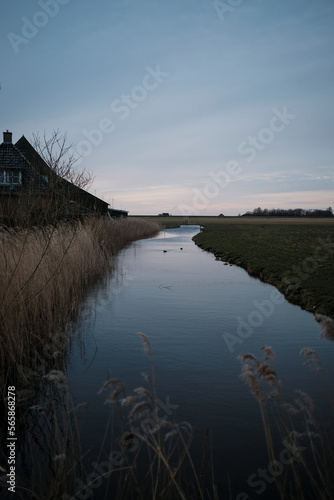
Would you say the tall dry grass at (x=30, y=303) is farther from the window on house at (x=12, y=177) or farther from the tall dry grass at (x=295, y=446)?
the tall dry grass at (x=295, y=446)

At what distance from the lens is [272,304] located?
35.5 ft

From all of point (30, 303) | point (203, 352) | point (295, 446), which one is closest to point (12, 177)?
point (30, 303)

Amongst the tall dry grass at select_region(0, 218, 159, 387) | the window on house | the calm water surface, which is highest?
the window on house

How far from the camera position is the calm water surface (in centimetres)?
439

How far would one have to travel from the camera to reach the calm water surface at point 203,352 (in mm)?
4395

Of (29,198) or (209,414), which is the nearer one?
(209,414)

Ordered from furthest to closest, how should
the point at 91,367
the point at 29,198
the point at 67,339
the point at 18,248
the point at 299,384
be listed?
the point at 29,198
the point at 18,248
the point at 67,339
the point at 91,367
the point at 299,384

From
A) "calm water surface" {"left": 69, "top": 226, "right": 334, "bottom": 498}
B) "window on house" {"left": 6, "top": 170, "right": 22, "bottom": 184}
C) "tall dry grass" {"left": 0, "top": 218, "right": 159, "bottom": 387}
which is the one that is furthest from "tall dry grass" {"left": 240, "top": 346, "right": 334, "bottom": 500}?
"window on house" {"left": 6, "top": 170, "right": 22, "bottom": 184}

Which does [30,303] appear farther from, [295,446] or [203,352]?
[295,446]

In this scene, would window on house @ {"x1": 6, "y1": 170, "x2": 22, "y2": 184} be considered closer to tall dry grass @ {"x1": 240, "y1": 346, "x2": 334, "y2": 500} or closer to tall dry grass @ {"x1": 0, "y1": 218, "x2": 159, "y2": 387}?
tall dry grass @ {"x1": 0, "y1": 218, "x2": 159, "y2": 387}

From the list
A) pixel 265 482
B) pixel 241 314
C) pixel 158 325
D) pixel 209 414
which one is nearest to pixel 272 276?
pixel 241 314

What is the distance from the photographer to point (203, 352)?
697cm

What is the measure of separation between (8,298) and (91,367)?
1.53 meters

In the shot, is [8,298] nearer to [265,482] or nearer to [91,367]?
[91,367]
